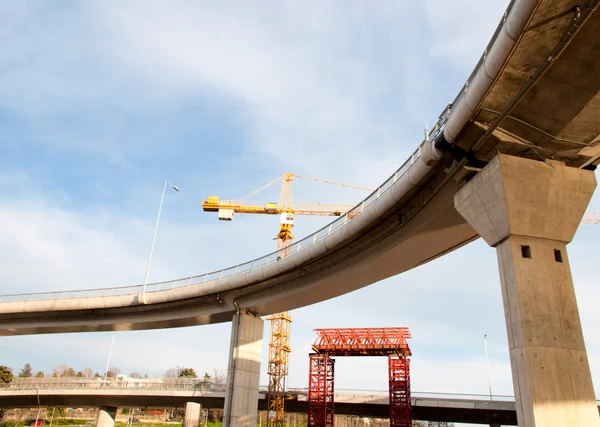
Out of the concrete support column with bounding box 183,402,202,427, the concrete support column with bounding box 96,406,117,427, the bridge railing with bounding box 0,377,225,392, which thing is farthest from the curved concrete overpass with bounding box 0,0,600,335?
the concrete support column with bounding box 96,406,117,427

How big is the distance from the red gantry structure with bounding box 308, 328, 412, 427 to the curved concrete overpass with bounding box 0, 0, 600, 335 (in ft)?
59.8

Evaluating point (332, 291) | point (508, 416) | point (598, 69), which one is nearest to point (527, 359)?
point (598, 69)

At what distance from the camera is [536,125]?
14.6 meters

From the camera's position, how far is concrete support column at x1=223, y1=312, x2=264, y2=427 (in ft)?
99.2

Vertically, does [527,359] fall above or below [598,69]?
below

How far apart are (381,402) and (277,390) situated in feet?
39.0

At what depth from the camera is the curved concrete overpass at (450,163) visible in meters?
11.9

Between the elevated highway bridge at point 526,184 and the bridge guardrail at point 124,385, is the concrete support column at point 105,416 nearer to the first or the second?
the bridge guardrail at point 124,385

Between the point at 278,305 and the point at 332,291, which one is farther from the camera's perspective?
the point at 278,305

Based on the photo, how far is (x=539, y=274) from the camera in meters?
13.7

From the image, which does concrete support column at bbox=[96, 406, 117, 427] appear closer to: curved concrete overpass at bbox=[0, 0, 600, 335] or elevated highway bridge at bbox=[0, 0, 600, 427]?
curved concrete overpass at bbox=[0, 0, 600, 335]

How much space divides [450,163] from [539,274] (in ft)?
16.2

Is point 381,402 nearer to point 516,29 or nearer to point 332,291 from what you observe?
point 332,291

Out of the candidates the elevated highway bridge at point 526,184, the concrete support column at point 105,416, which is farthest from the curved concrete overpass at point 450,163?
the concrete support column at point 105,416
